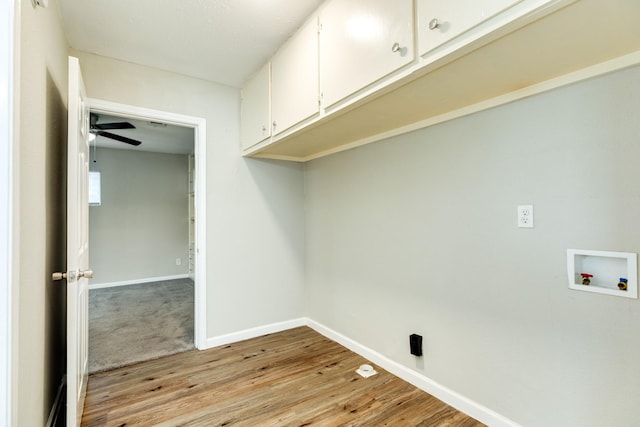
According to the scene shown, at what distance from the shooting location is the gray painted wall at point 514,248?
51.8 inches

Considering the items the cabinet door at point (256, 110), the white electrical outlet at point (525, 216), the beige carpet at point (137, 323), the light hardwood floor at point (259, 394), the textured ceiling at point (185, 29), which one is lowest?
the light hardwood floor at point (259, 394)

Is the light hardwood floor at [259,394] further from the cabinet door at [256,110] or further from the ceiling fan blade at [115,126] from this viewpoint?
the ceiling fan blade at [115,126]

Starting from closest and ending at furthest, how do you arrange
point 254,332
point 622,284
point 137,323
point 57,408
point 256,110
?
point 622,284
point 57,408
point 256,110
point 254,332
point 137,323

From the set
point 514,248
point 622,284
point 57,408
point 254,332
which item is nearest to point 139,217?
point 254,332

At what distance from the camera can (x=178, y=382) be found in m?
2.27

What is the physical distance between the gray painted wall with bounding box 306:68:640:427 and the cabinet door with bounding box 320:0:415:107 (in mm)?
708

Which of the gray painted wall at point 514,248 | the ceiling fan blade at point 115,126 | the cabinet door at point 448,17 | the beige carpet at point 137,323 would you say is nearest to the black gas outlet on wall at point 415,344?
the gray painted wall at point 514,248

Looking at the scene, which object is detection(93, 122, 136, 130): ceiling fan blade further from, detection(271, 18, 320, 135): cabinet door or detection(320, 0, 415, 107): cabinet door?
detection(320, 0, 415, 107): cabinet door

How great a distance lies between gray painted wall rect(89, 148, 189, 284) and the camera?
530cm

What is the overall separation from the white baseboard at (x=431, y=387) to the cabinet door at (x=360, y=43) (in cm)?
190

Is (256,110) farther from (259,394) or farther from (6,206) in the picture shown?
(259,394)

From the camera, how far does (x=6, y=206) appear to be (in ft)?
3.08

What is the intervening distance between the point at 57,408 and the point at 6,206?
1593mm

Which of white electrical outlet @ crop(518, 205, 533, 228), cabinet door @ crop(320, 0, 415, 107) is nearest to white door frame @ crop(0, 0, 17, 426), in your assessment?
cabinet door @ crop(320, 0, 415, 107)
